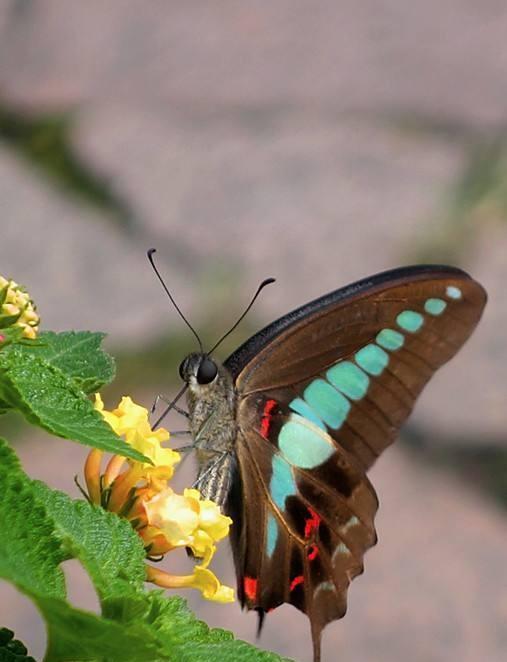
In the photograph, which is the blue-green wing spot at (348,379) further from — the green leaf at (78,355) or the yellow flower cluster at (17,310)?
the yellow flower cluster at (17,310)

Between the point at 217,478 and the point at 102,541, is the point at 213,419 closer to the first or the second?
the point at 217,478

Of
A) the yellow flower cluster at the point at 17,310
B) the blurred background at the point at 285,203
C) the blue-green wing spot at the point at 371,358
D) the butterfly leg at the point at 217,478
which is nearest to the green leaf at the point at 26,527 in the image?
the yellow flower cluster at the point at 17,310

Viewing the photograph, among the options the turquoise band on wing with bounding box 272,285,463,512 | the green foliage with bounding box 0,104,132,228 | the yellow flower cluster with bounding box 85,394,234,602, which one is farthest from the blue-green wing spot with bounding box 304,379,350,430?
the green foliage with bounding box 0,104,132,228

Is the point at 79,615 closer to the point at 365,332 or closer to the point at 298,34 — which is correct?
the point at 365,332

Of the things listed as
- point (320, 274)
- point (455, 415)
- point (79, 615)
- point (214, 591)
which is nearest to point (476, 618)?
point (455, 415)

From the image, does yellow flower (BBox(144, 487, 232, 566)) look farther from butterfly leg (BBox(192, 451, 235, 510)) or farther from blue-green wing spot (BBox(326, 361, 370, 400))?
blue-green wing spot (BBox(326, 361, 370, 400))

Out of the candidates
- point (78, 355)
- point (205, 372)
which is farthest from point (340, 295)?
point (78, 355)
